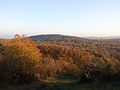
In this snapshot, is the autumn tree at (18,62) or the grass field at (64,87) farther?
the autumn tree at (18,62)

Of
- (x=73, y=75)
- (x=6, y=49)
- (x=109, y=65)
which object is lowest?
(x=73, y=75)

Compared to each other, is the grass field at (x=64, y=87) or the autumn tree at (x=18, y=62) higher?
the autumn tree at (x=18, y=62)

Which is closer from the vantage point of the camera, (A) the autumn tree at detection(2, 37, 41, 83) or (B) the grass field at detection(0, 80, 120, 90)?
(B) the grass field at detection(0, 80, 120, 90)

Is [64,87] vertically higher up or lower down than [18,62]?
lower down

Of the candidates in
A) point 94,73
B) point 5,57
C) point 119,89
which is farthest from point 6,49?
point 119,89

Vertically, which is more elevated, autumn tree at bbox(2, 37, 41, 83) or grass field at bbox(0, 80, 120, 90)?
autumn tree at bbox(2, 37, 41, 83)

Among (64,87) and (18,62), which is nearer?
(64,87)

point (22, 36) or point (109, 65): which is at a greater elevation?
point (22, 36)

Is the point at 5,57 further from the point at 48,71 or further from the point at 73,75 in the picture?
the point at 73,75
